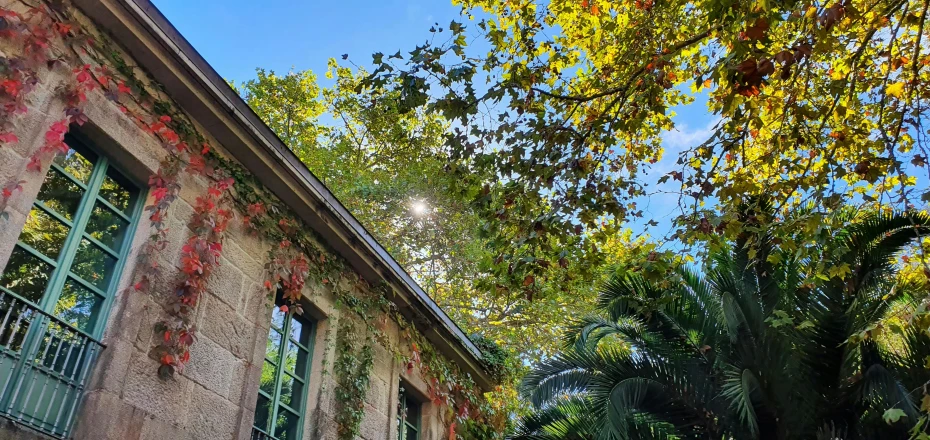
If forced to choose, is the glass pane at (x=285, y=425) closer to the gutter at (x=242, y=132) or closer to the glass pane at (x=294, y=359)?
the glass pane at (x=294, y=359)

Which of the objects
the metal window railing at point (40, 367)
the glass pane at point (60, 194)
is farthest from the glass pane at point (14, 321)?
the glass pane at point (60, 194)

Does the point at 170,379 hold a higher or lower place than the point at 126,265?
lower

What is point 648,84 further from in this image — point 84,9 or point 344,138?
point 344,138

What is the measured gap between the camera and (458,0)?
9391 mm

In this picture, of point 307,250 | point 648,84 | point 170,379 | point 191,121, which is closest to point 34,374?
point 170,379

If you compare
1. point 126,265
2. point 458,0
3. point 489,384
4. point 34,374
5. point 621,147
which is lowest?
point 34,374

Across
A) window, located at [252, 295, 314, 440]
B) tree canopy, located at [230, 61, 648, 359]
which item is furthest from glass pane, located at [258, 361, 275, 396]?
tree canopy, located at [230, 61, 648, 359]

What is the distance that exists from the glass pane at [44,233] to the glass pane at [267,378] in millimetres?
2287

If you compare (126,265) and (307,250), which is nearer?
(126,265)

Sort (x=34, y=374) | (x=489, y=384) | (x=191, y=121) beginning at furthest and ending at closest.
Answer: (x=489, y=384) < (x=191, y=121) < (x=34, y=374)

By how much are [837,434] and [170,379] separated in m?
7.62

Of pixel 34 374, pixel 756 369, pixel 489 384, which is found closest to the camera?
pixel 34 374

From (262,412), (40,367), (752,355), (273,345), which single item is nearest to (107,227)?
(40,367)

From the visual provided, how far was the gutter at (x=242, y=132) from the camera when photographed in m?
5.51
